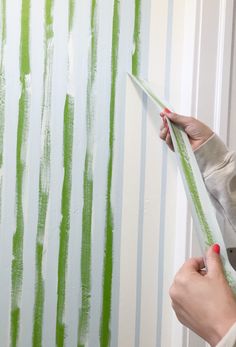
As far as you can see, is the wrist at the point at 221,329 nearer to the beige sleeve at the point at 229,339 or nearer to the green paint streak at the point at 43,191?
the beige sleeve at the point at 229,339

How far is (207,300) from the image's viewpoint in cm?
53

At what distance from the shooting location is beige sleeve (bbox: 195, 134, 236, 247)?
89cm

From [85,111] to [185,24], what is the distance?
36cm

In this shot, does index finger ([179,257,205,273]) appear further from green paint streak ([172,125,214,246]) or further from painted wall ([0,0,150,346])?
painted wall ([0,0,150,346])

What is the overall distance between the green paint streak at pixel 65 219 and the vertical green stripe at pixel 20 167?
100 mm

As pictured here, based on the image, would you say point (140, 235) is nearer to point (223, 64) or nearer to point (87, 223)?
point (87, 223)

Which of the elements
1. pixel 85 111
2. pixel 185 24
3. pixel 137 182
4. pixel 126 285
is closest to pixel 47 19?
pixel 85 111

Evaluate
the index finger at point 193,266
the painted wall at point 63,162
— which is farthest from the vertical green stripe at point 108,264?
the index finger at point 193,266

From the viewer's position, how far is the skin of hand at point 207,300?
511mm

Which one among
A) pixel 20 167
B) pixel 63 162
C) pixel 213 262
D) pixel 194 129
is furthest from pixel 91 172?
pixel 213 262

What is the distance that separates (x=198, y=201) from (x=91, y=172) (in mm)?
396

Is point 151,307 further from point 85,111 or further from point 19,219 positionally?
point 85,111

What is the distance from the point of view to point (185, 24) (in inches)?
41.9

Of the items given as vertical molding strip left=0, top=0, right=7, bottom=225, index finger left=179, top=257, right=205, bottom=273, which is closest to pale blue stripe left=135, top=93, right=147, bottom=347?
vertical molding strip left=0, top=0, right=7, bottom=225
